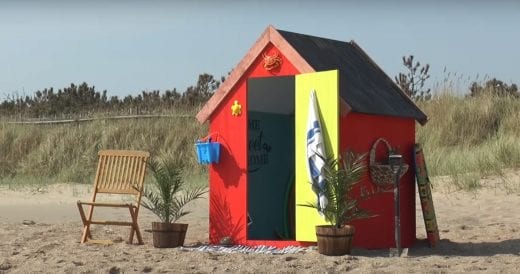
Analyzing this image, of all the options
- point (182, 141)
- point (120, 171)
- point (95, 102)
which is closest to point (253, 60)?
point (120, 171)

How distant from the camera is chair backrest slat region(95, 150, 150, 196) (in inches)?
378

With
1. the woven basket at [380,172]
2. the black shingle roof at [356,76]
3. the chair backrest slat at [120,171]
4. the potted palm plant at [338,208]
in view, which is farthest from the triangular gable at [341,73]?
the chair backrest slat at [120,171]

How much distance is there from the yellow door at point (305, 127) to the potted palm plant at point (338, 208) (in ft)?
0.61

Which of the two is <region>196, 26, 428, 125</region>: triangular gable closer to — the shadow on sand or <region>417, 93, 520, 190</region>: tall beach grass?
the shadow on sand

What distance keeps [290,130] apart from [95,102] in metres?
21.6

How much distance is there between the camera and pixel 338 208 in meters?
7.96

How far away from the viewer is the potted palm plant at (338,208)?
7879 millimetres

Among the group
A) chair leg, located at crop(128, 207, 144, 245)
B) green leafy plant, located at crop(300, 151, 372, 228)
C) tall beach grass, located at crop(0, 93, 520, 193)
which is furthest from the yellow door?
tall beach grass, located at crop(0, 93, 520, 193)

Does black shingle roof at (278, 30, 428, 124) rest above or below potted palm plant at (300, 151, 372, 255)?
above

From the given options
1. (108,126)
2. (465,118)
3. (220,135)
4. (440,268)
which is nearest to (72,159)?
(108,126)

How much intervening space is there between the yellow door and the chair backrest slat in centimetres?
210

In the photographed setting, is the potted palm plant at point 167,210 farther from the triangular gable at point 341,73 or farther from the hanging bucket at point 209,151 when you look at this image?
the triangular gable at point 341,73

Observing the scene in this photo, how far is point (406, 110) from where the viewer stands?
9695 millimetres

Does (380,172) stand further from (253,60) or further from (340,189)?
(253,60)
